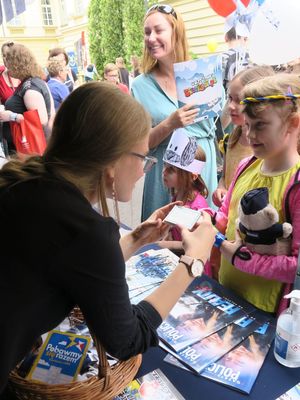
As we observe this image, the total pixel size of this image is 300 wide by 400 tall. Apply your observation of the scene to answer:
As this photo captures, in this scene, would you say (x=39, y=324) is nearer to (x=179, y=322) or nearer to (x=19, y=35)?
(x=179, y=322)

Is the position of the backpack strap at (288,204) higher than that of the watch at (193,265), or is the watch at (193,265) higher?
the backpack strap at (288,204)

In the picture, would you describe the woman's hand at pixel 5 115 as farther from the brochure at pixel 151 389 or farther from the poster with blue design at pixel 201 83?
the brochure at pixel 151 389

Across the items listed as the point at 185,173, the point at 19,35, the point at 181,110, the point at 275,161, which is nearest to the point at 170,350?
the point at 275,161

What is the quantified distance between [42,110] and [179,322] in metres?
2.64

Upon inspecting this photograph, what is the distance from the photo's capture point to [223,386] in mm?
780

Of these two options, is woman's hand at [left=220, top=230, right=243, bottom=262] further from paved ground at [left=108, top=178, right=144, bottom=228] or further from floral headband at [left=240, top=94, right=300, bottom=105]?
paved ground at [left=108, top=178, right=144, bottom=228]

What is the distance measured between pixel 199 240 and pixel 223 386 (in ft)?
1.18

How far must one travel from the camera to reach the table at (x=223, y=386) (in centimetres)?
76

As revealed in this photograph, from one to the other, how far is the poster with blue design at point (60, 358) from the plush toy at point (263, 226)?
564 mm

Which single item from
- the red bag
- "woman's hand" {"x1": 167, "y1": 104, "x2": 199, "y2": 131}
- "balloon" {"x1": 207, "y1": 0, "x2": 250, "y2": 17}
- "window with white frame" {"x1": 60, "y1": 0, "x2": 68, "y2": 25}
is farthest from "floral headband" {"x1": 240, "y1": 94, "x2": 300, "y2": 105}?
"window with white frame" {"x1": 60, "y1": 0, "x2": 68, "y2": 25}

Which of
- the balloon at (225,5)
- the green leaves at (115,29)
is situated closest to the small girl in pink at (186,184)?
the balloon at (225,5)

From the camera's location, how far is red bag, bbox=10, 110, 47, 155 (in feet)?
10.1

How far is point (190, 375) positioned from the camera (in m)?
0.81

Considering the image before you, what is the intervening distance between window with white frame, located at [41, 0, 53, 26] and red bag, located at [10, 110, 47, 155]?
16.7m
